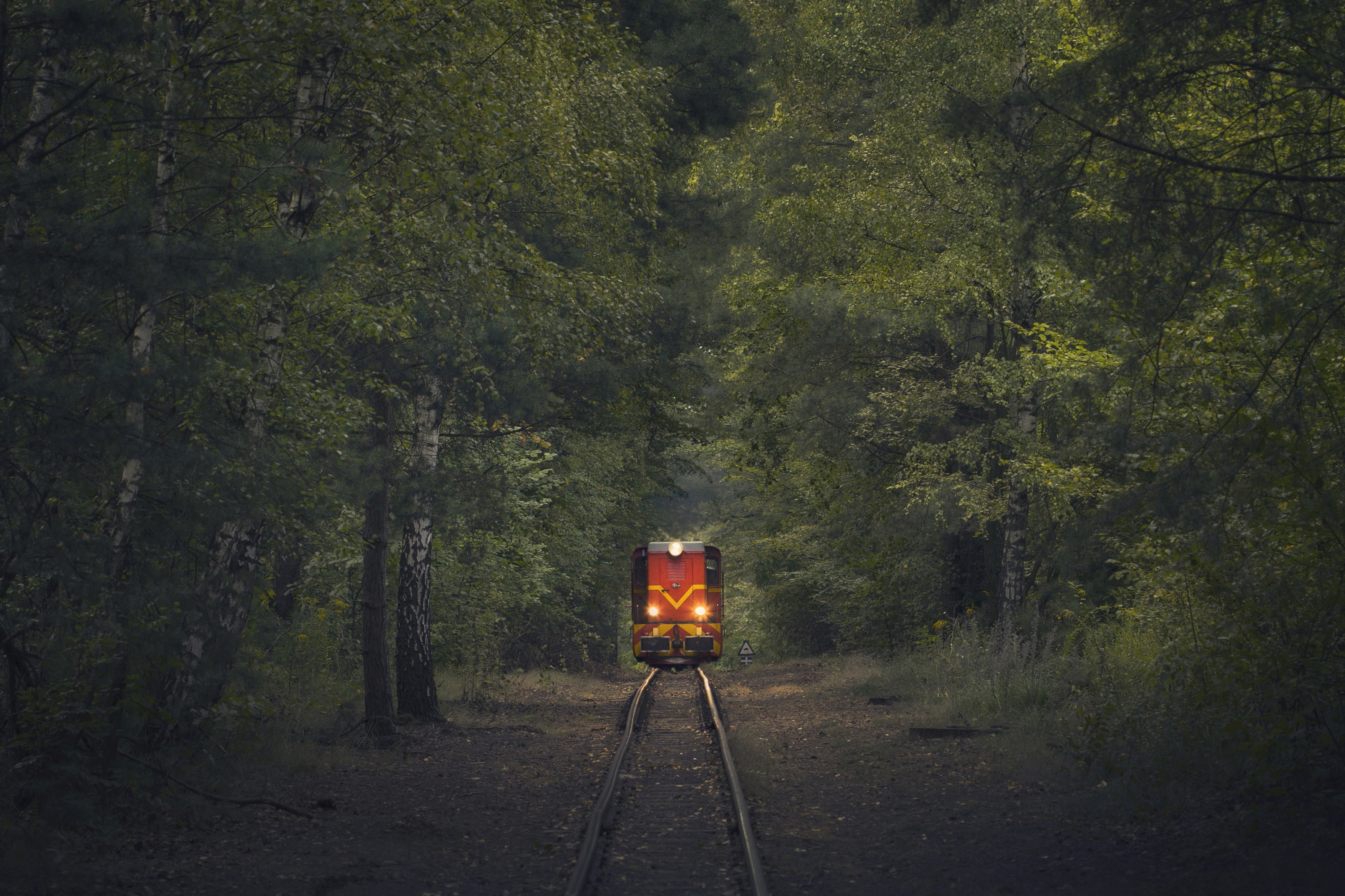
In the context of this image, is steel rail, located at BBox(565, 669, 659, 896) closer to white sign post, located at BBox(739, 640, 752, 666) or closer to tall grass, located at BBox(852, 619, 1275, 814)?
tall grass, located at BBox(852, 619, 1275, 814)

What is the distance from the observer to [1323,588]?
7.00 meters

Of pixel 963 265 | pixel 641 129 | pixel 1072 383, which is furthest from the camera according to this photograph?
pixel 963 265

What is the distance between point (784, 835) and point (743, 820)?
38cm

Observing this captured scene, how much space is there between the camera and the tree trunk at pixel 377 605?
40.8 ft

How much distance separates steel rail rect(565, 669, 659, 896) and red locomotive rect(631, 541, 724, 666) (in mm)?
8096

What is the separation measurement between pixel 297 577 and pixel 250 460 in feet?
33.7

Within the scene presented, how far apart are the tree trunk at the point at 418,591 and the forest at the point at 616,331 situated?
5 cm

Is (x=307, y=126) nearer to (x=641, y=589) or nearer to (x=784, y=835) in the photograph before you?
(x=784, y=835)

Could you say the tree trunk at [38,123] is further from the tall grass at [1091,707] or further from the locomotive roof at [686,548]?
the locomotive roof at [686,548]

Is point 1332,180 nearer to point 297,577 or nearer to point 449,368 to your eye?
point 449,368

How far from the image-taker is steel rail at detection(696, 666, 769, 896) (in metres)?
6.20

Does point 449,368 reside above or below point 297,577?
above

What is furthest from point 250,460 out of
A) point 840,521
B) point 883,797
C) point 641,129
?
point 840,521

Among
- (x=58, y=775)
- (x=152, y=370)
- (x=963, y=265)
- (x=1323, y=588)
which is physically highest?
(x=963, y=265)
